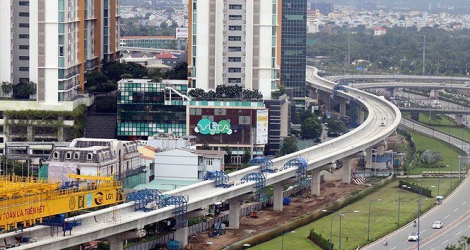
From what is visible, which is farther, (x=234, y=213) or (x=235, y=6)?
(x=235, y=6)

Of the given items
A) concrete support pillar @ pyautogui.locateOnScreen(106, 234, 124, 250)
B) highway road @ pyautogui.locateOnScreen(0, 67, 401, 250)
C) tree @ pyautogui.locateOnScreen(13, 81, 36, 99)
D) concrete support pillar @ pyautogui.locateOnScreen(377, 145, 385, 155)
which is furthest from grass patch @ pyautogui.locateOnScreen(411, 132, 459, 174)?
concrete support pillar @ pyautogui.locateOnScreen(106, 234, 124, 250)

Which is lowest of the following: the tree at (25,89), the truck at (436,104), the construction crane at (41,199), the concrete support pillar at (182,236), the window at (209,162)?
the concrete support pillar at (182,236)

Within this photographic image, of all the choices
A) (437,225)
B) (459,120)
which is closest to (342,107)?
(459,120)

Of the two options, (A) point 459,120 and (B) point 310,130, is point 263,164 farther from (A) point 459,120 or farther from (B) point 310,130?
(A) point 459,120

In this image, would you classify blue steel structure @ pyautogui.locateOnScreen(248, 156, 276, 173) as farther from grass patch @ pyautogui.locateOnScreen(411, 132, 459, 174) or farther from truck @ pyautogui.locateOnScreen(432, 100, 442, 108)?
truck @ pyautogui.locateOnScreen(432, 100, 442, 108)

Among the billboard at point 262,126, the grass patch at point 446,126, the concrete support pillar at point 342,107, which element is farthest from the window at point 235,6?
the concrete support pillar at point 342,107

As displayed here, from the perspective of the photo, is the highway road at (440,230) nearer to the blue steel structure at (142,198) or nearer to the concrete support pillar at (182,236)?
the concrete support pillar at (182,236)
